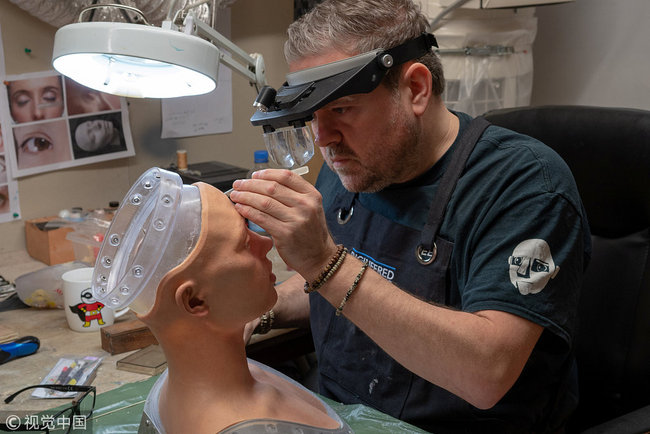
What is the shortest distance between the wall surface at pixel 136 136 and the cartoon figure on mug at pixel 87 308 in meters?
0.67

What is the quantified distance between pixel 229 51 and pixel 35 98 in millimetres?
887

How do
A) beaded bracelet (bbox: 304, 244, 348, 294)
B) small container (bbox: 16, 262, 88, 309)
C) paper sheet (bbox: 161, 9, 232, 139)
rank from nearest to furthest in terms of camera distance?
beaded bracelet (bbox: 304, 244, 348, 294), small container (bbox: 16, 262, 88, 309), paper sheet (bbox: 161, 9, 232, 139)

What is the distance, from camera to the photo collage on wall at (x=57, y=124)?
204cm

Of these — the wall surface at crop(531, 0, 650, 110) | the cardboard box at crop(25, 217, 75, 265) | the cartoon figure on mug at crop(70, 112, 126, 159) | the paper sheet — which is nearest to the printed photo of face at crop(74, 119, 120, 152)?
the cartoon figure on mug at crop(70, 112, 126, 159)

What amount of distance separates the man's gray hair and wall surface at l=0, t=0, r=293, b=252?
1.09m

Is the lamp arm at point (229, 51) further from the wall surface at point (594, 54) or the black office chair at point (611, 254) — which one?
the wall surface at point (594, 54)

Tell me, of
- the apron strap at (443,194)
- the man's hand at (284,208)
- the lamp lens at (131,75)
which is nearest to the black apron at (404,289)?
the apron strap at (443,194)

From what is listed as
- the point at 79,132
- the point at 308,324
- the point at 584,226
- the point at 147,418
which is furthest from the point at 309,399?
the point at 79,132

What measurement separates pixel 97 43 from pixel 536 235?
0.87m

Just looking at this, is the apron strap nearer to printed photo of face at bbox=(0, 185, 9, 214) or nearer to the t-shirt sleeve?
the t-shirt sleeve

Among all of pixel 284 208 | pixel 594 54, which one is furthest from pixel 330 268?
pixel 594 54

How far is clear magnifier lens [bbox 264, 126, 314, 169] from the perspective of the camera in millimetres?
1336

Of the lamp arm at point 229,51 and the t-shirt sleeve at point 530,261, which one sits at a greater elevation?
the lamp arm at point 229,51

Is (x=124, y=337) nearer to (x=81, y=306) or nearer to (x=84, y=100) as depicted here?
(x=81, y=306)
